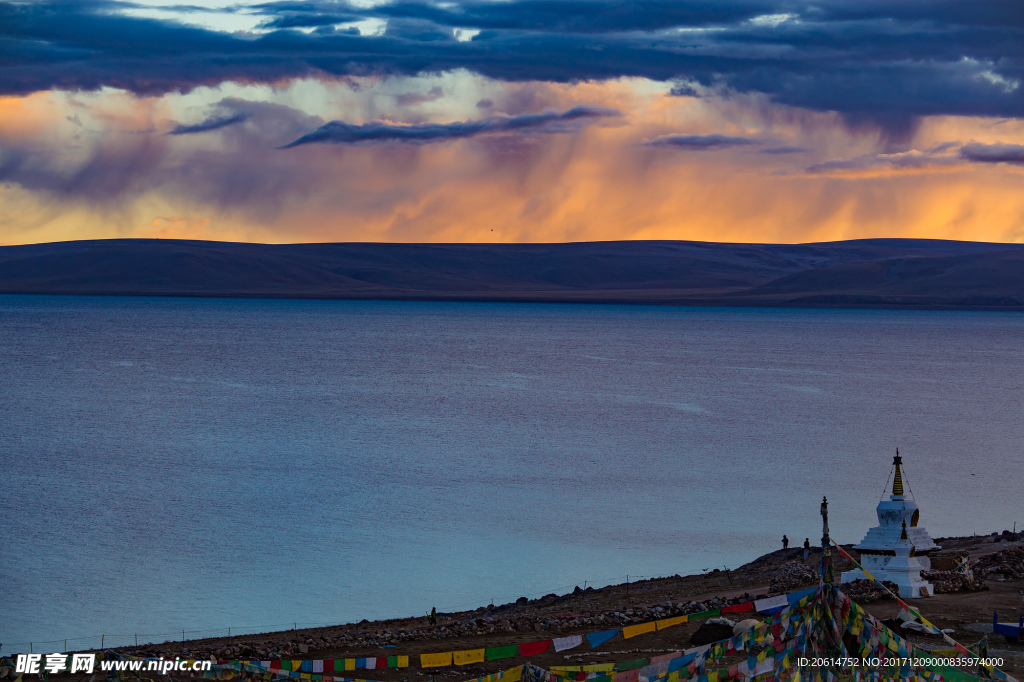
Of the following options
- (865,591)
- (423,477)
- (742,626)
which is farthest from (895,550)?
(423,477)

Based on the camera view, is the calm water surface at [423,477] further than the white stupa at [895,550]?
Yes

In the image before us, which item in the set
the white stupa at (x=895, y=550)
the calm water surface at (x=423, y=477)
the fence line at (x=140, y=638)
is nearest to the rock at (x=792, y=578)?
the white stupa at (x=895, y=550)

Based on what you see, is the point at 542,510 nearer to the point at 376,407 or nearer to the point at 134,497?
the point at 134,497

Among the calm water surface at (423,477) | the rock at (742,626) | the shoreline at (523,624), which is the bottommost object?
the rock at (742,626)

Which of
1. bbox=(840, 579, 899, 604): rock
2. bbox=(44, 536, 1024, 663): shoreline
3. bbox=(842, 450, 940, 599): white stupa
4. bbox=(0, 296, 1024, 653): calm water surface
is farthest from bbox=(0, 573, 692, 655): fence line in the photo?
bbox=(842, 450, 940, 599): white stupa

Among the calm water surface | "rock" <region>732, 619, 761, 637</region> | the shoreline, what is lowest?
"rock" <region>732, 619, 761, 637</region>

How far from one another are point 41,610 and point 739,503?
80.0 feet

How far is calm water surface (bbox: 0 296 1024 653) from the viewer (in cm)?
3014

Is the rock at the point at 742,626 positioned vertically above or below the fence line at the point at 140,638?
Answer: below

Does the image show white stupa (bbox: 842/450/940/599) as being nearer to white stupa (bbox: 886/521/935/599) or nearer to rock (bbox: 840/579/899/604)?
white stupa (bbox: 886/521/935/599)

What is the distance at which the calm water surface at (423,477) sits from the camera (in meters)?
30.1

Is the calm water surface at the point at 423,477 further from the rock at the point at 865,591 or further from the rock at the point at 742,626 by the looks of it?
the rock at the point at 742,626

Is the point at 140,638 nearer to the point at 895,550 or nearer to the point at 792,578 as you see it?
the point at 792,578

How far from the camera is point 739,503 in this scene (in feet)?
141
